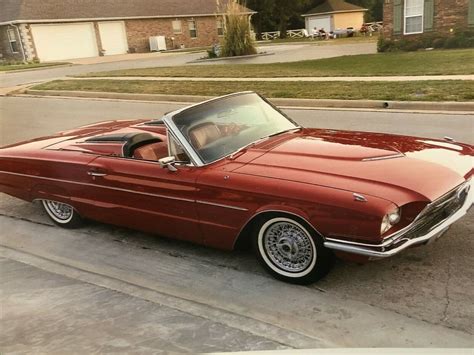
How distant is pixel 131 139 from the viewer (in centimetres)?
480

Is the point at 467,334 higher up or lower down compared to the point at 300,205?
lower down

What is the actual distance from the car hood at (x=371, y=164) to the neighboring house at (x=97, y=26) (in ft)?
107

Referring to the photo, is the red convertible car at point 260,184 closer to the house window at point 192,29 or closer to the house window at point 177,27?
the house window at point 177,27

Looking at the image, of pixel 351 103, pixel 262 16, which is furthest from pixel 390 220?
pixel 262 16

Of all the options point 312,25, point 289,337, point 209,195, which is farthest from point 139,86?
point 312,25

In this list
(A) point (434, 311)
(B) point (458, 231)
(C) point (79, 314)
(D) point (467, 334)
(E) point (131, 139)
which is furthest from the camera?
(E) point (131, 139)

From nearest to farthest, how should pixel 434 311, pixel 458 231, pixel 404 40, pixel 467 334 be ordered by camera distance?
pixel 467 334, pixel 434 311, pixel 458 231, pixel 404 40

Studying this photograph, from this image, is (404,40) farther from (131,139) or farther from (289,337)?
(289,337)

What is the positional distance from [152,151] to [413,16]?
2049 centimetres

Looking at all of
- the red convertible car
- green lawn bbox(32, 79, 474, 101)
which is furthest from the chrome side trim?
green lawn bbox(32, 79, 474, 101)

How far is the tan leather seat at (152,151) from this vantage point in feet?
15.3

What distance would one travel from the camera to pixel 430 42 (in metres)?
21.8

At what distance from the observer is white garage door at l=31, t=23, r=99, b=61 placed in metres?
36.3

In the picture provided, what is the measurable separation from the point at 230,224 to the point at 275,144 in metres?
0.89
